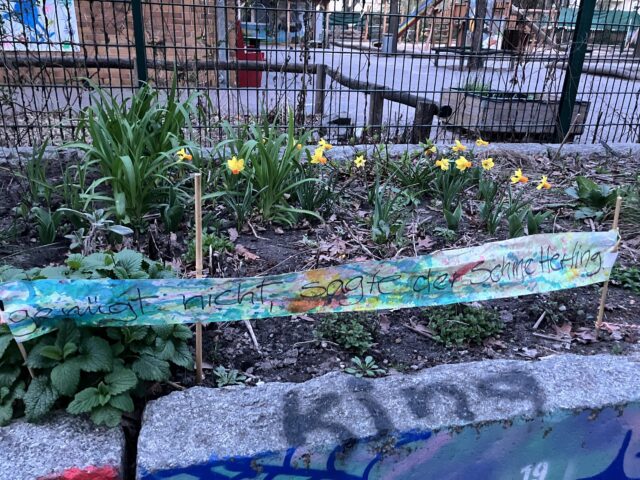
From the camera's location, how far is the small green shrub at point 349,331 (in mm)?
2213

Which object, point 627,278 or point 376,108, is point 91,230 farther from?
point 376,108

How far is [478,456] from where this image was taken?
1829mm

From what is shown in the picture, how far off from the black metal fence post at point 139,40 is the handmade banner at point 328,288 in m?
2.85

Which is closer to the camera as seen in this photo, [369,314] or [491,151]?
[369,314]

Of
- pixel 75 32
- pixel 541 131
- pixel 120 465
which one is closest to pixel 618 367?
pixel 120 465

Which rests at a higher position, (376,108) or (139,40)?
(139,40)

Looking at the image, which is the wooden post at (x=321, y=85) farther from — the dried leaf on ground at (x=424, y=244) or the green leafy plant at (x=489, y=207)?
the dried leaf on ground at (x=424, y=244)

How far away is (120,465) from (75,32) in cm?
768

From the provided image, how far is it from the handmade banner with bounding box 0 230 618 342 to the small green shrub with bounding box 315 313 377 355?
32 cm

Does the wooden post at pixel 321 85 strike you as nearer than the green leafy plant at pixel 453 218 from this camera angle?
No

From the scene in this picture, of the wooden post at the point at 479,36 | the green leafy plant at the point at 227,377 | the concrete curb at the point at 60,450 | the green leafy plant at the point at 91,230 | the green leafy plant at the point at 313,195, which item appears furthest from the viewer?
the wooden post at the point at 479,36

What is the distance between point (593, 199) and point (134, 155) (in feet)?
9.26

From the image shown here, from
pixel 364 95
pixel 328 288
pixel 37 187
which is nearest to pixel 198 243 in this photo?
pixel 328 288

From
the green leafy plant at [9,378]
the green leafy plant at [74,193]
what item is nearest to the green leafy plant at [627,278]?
the green leafy plant at [9,378]
